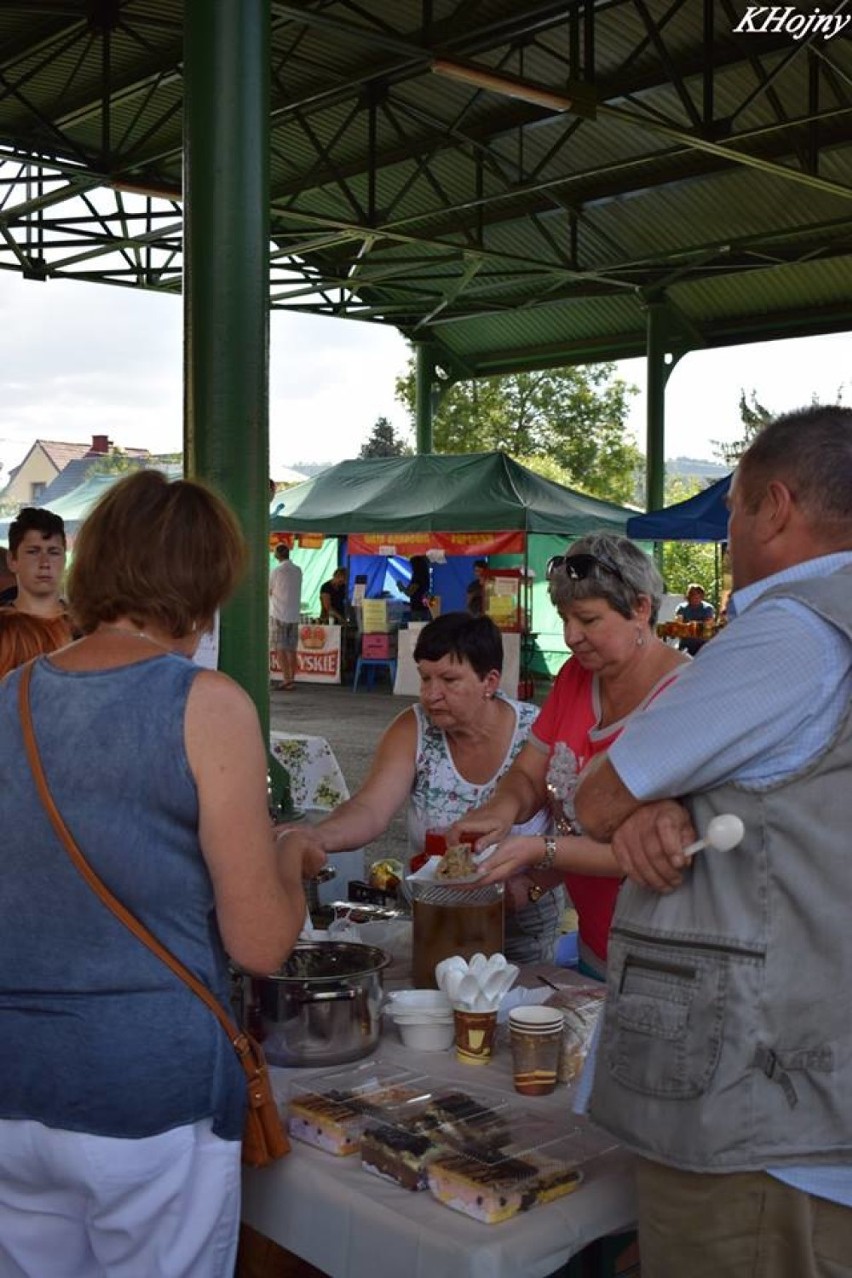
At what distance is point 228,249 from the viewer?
450 centimetres

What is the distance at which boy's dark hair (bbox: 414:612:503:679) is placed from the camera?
3141 millimetres

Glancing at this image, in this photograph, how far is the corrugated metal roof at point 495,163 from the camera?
9.84 meters

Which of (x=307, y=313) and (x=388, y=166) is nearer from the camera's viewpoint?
(x=388, y=166)

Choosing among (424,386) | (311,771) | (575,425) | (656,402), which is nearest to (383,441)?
(575,425)

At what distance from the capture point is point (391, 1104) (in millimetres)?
1912

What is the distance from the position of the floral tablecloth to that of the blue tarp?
23.8ft

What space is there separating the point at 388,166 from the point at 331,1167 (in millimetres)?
13871

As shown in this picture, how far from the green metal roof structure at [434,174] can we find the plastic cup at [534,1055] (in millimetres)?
2885

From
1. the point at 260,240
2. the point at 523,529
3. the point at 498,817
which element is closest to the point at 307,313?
the point at 523,529

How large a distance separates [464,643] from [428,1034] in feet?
3.79

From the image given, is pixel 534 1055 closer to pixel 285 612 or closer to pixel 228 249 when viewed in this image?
pixel 228 249

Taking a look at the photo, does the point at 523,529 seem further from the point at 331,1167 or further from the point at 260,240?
the point at 331,1167

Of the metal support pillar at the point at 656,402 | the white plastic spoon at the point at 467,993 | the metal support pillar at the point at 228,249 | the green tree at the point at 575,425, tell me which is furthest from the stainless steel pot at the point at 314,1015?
the green tree at the point at 575,425

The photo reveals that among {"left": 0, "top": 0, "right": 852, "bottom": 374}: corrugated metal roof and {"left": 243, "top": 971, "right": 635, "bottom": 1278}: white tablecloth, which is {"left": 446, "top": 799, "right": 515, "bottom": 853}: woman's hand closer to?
{"left": 243, "top": 971, "right": 635, "bottom": 1278}: white tablecloth
